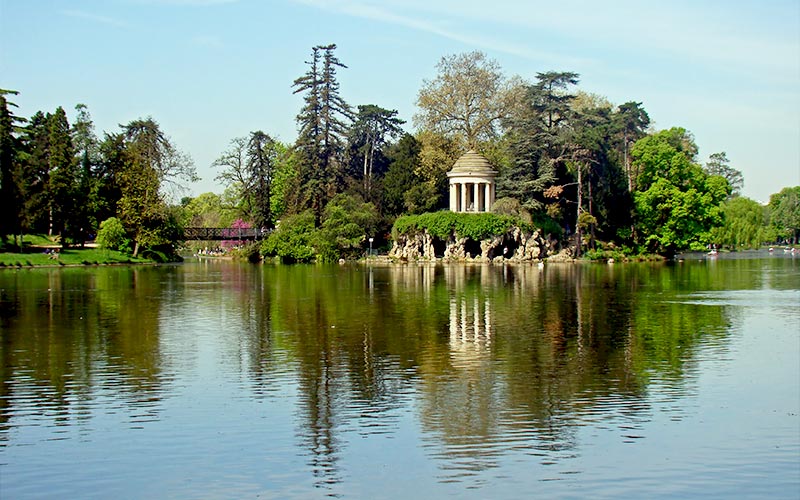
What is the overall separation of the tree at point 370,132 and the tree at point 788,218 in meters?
72.1

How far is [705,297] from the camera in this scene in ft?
123

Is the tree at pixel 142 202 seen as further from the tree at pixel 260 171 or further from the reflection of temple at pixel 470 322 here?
the reflection of temple at pixel 470 322

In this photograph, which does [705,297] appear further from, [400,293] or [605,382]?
[605,382]

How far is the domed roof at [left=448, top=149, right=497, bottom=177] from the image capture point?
76.8 meters

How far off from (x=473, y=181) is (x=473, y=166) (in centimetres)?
128

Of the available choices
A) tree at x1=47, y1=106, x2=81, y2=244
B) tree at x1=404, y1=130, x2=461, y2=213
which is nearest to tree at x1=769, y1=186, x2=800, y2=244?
tree at x1=404, y1=130, x2=461, y2=213

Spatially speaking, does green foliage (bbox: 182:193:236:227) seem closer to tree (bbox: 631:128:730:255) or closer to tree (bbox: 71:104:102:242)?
tree (bbox: 71:104:102:242)

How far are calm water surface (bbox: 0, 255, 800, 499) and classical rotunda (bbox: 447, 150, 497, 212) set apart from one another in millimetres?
44123

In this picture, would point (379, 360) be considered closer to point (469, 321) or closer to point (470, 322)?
point (470, 322)

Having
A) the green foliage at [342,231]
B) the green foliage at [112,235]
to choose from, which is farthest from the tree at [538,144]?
the green foliage at [112,235]

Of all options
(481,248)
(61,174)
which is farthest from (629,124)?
(61,174)

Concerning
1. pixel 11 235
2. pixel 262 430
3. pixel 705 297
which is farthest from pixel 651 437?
pixel 11 235

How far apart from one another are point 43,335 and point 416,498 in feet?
58.6

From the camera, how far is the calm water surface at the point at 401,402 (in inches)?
470
